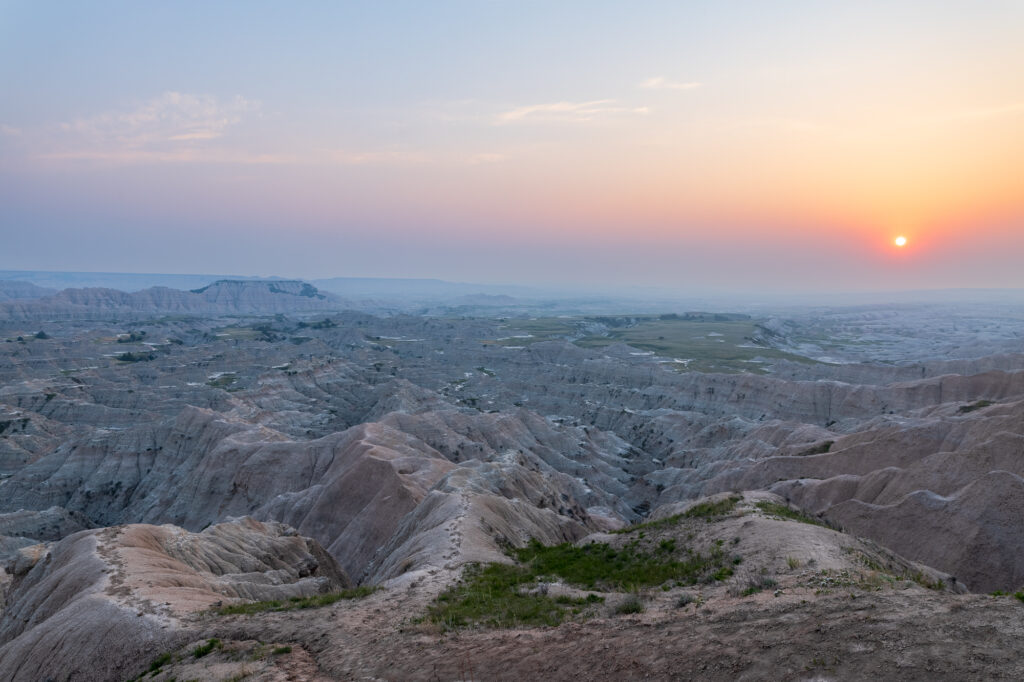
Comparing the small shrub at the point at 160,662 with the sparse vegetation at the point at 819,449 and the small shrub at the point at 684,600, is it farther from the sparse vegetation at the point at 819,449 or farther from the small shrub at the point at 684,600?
the sparse vegetation at the point at 819,449

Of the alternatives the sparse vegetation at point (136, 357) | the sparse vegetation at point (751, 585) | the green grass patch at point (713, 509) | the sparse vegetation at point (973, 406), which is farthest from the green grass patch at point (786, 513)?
the sparse vegetation at point (136, 357)

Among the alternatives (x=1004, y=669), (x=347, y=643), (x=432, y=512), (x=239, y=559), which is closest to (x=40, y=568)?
(x=239, y=559)

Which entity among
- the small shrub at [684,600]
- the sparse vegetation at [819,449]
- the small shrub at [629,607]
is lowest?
the sparse vegetation at [819,449]

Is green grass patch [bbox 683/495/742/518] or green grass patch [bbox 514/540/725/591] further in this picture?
green grass patch [bbox 683/495/742/518]

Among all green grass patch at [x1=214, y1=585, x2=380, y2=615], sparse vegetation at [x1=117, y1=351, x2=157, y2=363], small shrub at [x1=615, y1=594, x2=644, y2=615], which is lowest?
sparse vegetation at [x1=117, y1=351, x2=157, y2=363]

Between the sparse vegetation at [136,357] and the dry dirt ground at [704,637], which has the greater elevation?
the dry dirt ground at [704,637]

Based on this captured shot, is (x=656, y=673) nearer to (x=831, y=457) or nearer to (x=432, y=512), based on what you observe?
(x=432, y=512)

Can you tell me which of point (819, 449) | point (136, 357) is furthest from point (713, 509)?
point (136, 357)

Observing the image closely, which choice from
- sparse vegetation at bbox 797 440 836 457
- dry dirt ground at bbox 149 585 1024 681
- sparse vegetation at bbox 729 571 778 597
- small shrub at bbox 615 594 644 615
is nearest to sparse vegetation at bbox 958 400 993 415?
sparse vegetation at bbox 797 440 836 457

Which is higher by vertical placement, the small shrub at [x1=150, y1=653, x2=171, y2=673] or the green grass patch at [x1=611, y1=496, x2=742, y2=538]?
the green grass patch at [x1=611, y1=496, x2=742, y2=538]

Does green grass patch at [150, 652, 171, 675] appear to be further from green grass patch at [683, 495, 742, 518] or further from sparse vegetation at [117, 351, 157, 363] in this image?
sparse vegetation at [117, 351, 157, 363]
